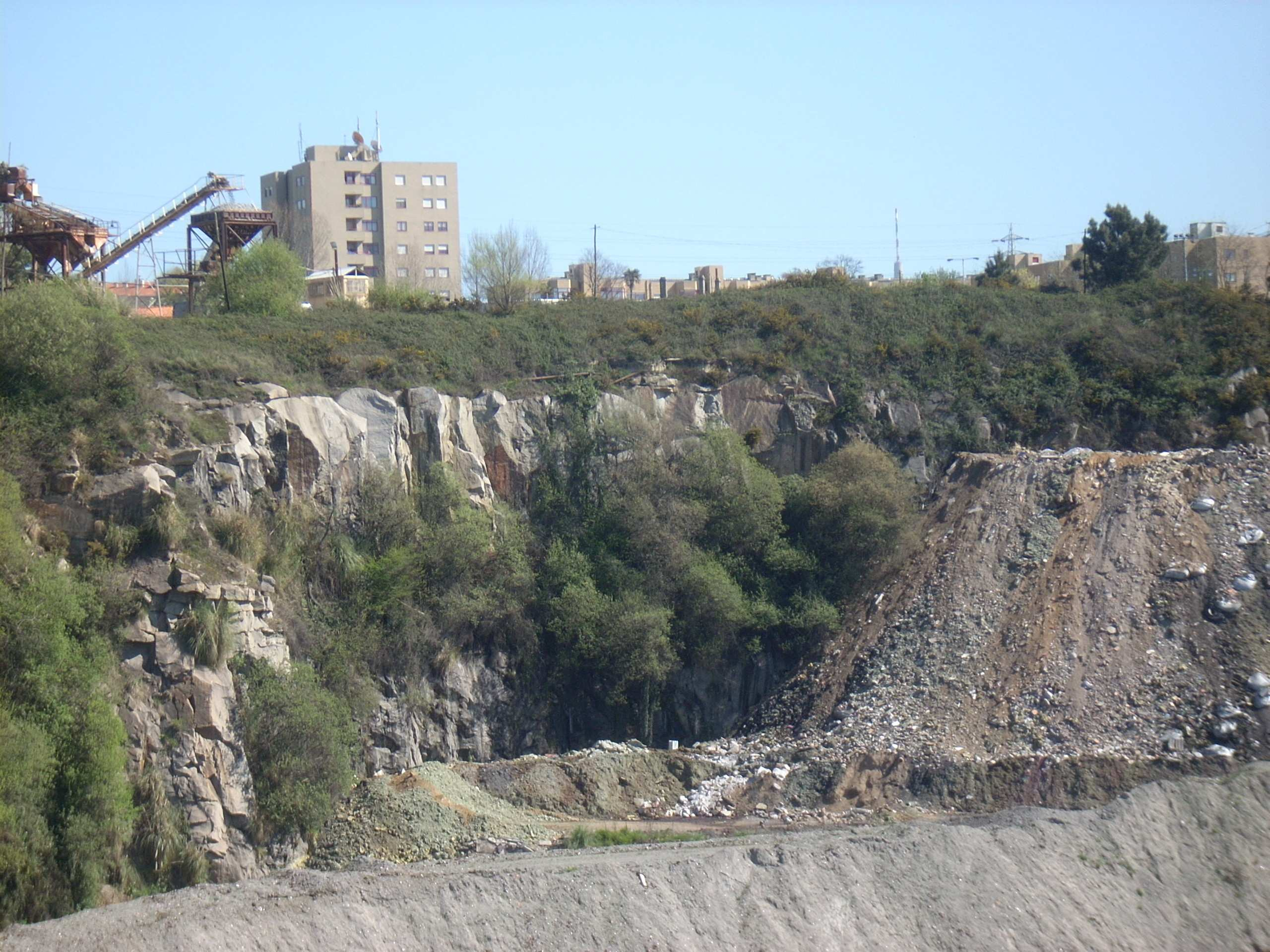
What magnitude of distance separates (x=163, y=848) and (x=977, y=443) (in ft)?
75.5

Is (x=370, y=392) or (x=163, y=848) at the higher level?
(x=370, y=392)

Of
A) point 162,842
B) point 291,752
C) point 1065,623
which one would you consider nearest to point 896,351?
point 1065,623

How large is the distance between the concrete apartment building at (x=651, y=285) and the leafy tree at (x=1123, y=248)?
13.2 metres

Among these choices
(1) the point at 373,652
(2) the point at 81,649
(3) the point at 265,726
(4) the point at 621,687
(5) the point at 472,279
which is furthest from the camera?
(5) the point at 472,279

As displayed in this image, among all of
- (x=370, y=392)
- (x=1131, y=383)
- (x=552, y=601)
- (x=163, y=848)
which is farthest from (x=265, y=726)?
(x=1131, y=383)

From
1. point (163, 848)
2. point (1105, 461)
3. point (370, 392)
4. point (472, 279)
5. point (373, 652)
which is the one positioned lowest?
point (163, 848)

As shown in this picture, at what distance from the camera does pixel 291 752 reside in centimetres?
1991

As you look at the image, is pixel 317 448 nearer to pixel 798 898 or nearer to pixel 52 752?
pixel 52 752

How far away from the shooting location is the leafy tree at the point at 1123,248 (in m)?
43.7

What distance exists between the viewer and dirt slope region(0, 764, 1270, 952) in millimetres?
13875

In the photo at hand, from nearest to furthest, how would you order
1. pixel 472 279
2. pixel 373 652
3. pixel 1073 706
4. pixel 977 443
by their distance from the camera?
pixel 1073 706 < pixel 373 652 < pixel 977 443 < pixel 472 279

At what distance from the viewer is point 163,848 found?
57.9 feet

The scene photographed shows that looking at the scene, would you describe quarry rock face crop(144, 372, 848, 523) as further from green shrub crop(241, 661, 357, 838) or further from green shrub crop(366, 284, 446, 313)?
green shrub crop(366, 284, 446, 313)

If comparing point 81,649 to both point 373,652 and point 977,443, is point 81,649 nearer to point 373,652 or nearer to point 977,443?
point 373,652
